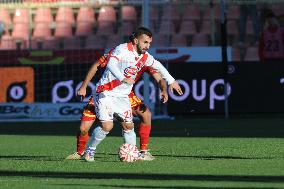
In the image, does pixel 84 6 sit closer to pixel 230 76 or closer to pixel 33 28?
pixel 33 28

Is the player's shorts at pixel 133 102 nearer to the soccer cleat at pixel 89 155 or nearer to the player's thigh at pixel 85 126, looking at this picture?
the player's thigh at pixel 85 126

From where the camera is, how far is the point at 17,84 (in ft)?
80.0

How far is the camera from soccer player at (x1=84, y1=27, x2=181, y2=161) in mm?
12984

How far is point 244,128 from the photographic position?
796 inches

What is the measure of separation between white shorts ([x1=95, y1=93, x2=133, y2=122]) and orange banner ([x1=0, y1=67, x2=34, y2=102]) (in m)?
11.3

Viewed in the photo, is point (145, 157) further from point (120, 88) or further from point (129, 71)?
point (129, 71)

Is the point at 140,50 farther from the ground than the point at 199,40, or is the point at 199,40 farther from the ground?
the point at 199,40

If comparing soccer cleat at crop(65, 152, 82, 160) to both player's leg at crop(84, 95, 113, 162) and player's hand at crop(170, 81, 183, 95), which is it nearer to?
player's leg at crop(84, 95, 113, 162)

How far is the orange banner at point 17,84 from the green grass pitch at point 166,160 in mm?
2899

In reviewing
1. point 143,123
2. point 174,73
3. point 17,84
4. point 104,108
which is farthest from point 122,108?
point 17,84

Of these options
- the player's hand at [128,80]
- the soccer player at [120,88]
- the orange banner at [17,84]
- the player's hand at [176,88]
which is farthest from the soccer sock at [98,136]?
the orange banner at [17,84]

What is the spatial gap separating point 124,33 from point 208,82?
12.9 ft

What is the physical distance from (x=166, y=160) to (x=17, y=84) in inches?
465

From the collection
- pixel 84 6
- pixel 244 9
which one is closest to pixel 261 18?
pixel 244 9
